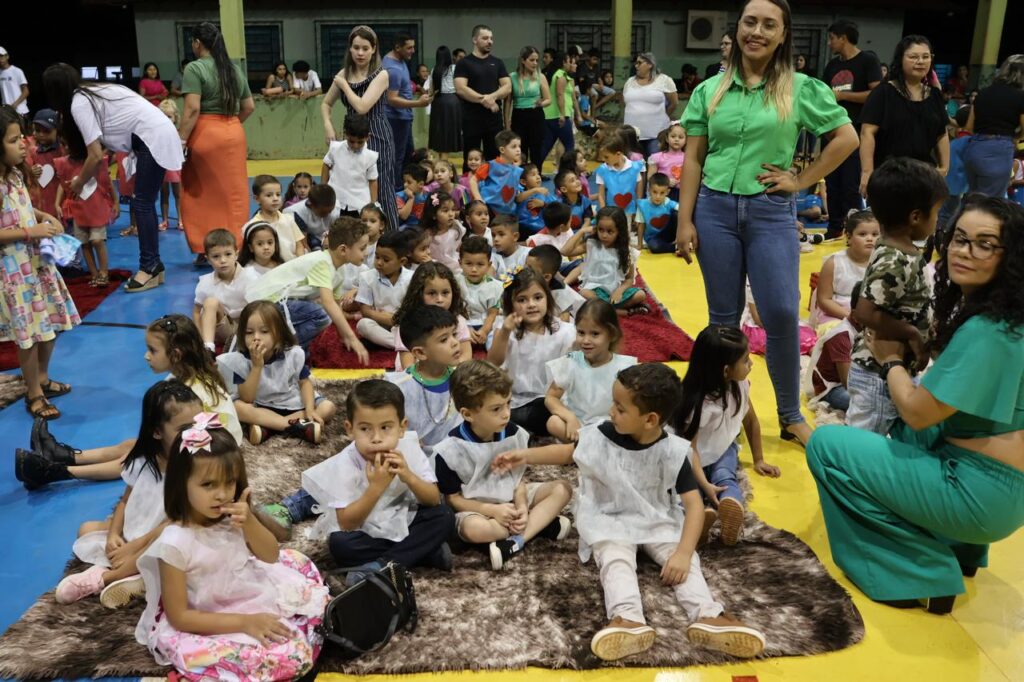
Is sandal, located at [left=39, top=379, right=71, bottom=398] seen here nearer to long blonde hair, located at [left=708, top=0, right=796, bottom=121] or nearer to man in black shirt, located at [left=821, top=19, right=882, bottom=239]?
long blonde hair, located at [left=708, top=0, right=796, bottom=121]

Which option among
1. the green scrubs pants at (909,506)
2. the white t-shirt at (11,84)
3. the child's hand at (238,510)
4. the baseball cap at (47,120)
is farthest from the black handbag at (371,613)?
the white t-shirt at (11,84)

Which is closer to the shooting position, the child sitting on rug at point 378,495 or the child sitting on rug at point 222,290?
the child sitting on rug at point 378,495

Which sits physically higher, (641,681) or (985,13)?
(985,13)

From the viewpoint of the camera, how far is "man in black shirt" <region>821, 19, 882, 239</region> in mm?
6676

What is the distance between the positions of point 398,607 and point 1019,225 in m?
1.90

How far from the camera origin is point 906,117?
211 inches

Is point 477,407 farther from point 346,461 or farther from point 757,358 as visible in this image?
point 757,358

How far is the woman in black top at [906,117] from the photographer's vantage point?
5.27 m

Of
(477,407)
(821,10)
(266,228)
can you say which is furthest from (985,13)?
(477,407)

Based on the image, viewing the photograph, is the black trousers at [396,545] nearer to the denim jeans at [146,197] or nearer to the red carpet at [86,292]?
the red carpet at [86,292]

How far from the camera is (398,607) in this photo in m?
2.53

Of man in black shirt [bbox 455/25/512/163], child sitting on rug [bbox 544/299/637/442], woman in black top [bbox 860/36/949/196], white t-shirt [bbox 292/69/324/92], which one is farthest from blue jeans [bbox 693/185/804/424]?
white t-shirt [bbox 292/69/324/92]

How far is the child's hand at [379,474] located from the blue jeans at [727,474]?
1127 mm

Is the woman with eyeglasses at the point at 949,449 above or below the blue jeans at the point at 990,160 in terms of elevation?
below
